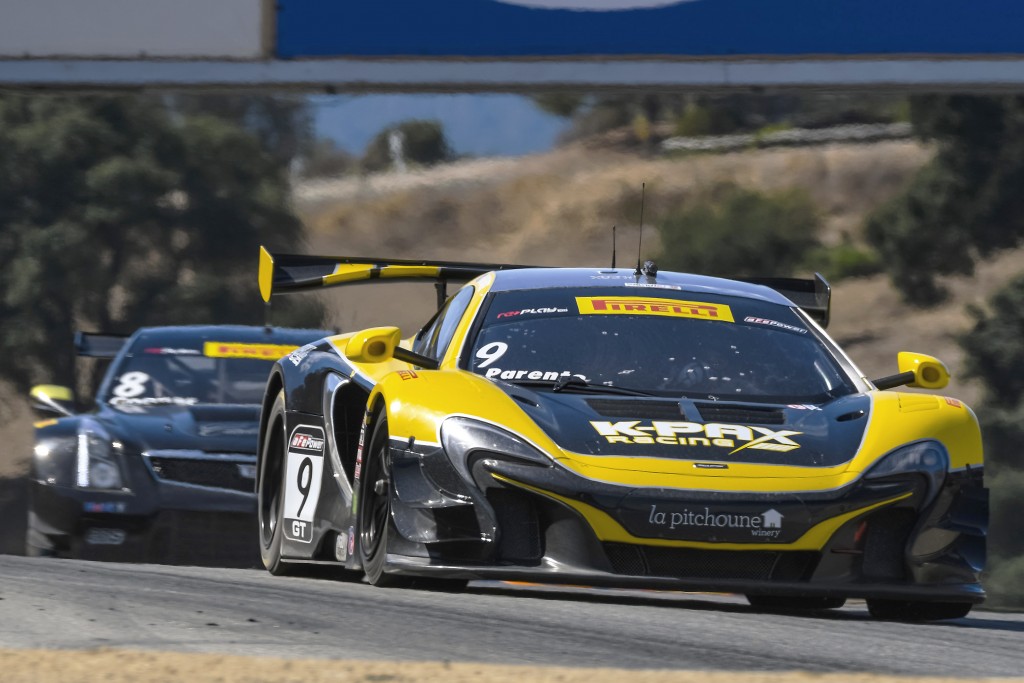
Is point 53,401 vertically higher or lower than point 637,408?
lower

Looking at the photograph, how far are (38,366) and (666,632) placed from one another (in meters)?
14.6

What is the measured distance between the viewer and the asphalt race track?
4957 millimetres

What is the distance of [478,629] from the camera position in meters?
5.38

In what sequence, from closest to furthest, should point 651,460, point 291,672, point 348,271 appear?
point 291,672 < point 651,460 < point 348,271

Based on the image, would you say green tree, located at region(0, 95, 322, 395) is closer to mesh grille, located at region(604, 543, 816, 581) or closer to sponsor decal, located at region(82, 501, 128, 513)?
sponsor decal, located at region(82, 501, 128, 513)

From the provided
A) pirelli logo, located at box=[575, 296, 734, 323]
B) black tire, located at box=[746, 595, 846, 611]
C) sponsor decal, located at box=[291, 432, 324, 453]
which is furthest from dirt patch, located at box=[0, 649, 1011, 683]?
sponsor decal, located at box=[291, 432, 324, 453]

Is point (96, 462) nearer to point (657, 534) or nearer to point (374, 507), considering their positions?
point (374, 507)

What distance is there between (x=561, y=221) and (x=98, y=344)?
9404mm

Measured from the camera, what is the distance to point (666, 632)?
217 inches

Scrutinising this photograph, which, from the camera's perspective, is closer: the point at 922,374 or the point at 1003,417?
the point at 922,374

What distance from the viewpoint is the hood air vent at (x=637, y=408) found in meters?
6.10

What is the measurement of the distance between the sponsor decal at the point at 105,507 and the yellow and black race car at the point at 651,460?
262 cm

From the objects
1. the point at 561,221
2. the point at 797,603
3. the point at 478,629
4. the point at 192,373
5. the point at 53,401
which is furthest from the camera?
the point at 561,221

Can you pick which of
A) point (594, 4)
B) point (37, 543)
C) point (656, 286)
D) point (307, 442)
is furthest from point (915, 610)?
point (594, 4)
